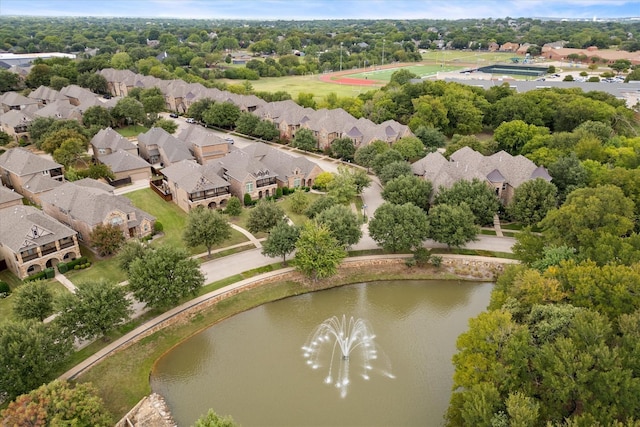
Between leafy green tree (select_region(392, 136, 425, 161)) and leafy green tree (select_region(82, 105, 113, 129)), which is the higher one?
leafy green tree (select_region(82, 105, 113, 129))

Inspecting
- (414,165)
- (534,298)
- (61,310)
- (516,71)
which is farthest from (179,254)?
(516,71)

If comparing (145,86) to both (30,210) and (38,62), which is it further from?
(30,210)

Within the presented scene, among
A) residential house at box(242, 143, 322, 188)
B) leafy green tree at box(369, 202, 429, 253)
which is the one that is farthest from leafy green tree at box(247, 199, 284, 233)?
residential house at box(242, 143, 322, 188)

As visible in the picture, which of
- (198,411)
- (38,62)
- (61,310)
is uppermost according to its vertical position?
(38,62)

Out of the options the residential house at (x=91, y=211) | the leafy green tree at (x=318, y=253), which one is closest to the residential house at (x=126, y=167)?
the residential house at (x=91, y=211)

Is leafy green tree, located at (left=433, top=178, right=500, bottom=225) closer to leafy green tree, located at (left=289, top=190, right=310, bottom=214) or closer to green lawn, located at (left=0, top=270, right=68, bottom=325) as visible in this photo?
leafy green tree, located at (left=289, top=190, right=310, bottom=214)

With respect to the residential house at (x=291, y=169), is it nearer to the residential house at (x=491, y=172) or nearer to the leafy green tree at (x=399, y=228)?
the residential house at (x=491, y=172)
